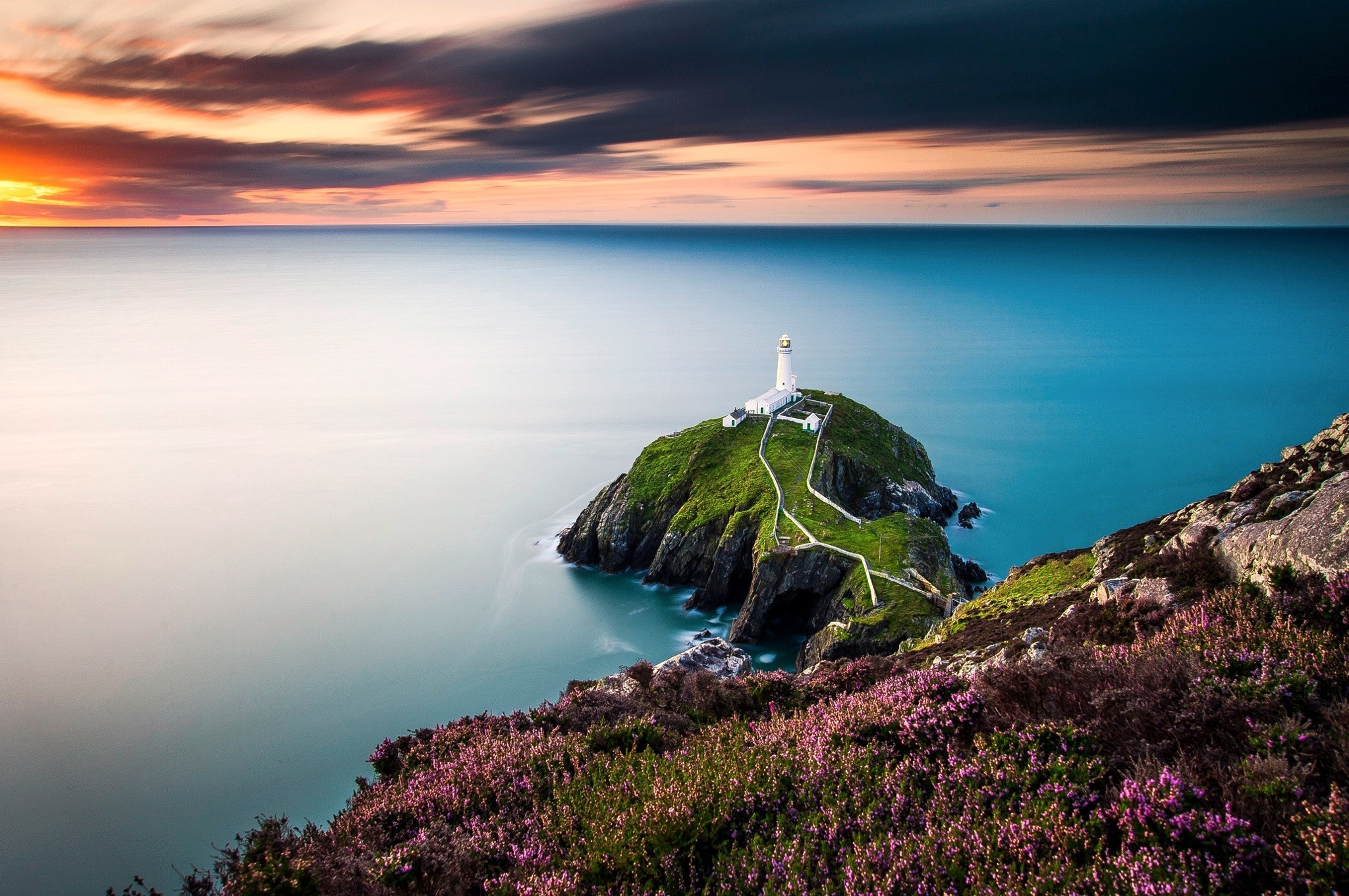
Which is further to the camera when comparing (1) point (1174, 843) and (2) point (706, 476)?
(2) point (706, 476)

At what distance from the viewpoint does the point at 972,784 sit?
8.84 m

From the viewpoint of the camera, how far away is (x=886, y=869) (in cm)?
791

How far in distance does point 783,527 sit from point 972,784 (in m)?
36.5

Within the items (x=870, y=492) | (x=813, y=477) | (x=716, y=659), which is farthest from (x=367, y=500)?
(x=716, y=659)

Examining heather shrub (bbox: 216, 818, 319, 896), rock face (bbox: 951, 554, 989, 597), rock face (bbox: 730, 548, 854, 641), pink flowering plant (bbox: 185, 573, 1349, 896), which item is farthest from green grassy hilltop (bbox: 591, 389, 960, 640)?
heather shrub (bbox: 216, 818, 319, 896)

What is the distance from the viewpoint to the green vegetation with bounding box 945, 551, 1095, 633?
2669 centimetres

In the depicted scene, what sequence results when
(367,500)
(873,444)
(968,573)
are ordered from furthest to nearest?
1. (367,500)
2. (873,444)
3. (968,573)

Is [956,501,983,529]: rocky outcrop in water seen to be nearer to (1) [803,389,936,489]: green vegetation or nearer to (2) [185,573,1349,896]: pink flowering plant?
(1) [803,389,936,489]: green vegetation

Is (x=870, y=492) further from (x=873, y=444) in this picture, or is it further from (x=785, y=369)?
(x=785, y=369)

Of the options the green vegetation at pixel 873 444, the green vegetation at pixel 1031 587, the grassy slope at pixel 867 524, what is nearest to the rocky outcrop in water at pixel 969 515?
the green vegetation at pixel 873 444

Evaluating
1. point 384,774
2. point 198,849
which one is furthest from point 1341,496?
point 198,849

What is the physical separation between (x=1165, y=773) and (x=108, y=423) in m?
107

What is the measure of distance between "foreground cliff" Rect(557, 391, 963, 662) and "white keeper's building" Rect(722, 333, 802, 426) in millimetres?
1548

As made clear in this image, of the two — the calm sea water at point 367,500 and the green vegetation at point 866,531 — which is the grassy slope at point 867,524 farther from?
the calm sea water at point 367,500
